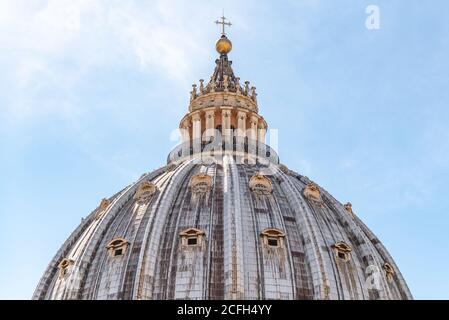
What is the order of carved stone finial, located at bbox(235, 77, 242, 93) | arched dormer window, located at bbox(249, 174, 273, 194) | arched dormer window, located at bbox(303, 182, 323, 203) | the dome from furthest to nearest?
carved stone finial, located at bbox(235, 77, 242, 93) < arched dormer window, located at bbox(303, 182, 323, 203) < arched dormer window, located at bbox(249, 174, 273, 194) < the dome

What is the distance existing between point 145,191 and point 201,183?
3239 mm

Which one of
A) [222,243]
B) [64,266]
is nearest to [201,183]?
[222,243]

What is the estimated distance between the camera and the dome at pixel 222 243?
32750 mm

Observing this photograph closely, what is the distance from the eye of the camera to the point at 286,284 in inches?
1293

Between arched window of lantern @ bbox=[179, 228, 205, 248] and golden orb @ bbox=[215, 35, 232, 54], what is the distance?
21451 mm

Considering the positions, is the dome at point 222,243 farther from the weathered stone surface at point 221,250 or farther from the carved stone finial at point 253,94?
the carved stone finial at point 253,94

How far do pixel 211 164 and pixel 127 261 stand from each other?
34.0ft

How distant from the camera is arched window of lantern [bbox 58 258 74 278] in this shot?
37306 millimetres

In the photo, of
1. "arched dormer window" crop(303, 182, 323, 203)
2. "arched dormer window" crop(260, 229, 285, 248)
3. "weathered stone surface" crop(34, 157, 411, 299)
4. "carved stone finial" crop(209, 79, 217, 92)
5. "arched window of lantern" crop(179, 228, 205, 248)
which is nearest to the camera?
"weathered stone surface" crop(34, 157, 411, 299)

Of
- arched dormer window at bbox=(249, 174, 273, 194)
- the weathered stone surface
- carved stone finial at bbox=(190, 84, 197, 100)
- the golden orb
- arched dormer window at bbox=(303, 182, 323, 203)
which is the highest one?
the golden orb

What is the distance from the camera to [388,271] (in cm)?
3944

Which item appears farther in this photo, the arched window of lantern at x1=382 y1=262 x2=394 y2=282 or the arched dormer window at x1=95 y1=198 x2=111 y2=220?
the arched dormer window at x1=95 y1=198 x2=111 y2=220

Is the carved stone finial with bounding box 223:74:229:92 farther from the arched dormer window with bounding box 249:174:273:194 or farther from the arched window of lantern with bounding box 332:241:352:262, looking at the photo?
the arched window of lantern with bounding box 332:241:352:262

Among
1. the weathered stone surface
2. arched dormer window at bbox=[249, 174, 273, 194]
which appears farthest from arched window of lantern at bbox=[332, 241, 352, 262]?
arched dormer window at bbox=[249, 174, 273, 194]
